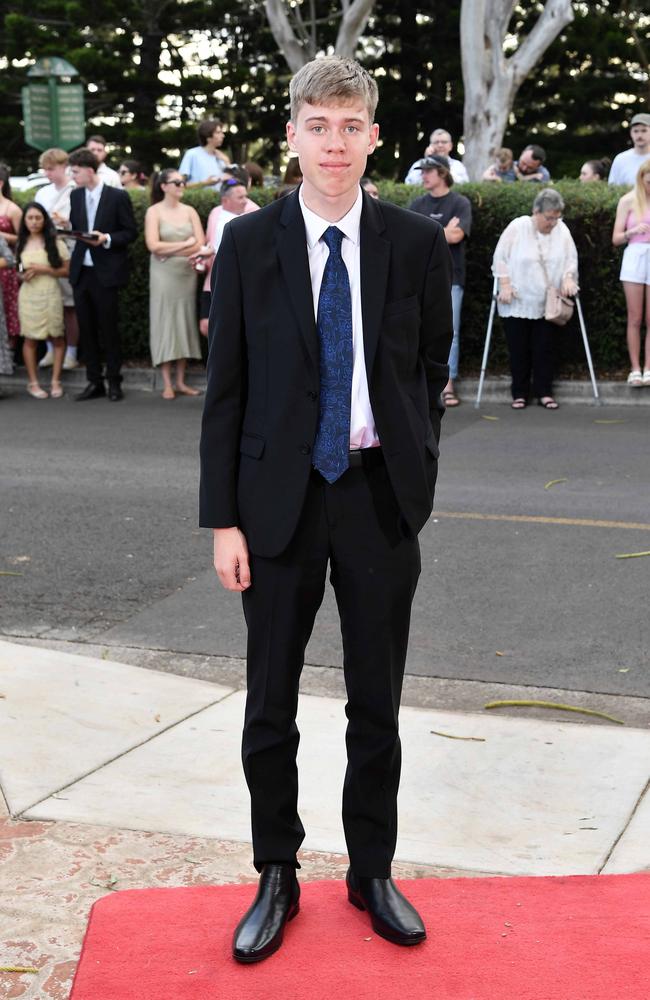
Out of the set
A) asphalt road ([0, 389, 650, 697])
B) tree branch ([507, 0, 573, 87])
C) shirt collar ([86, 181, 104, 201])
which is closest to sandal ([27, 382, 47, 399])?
shirt collar ([86, 181, 104, 201])

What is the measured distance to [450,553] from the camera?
7.40 meters

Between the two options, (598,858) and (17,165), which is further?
(17,165)

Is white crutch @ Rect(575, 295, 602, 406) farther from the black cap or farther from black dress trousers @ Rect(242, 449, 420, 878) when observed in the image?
black dress trousers @ Rect(242, 449, 420, 878)

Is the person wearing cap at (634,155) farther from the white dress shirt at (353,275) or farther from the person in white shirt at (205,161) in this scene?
the white dress shirt at (353,275)

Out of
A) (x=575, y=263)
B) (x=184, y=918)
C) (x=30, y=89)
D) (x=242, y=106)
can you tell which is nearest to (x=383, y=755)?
(x=184, y=918)

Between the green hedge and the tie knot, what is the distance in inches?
372

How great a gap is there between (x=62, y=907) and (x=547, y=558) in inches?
164

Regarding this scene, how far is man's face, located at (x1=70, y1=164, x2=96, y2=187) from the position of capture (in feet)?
40.8

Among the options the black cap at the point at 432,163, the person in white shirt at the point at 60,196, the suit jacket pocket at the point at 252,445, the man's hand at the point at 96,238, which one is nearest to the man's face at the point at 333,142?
the suit jacket pocket at the point at 252,445

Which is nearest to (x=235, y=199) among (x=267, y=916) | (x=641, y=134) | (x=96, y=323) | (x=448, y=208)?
(x=448, y=208)

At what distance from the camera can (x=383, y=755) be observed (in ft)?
11.2

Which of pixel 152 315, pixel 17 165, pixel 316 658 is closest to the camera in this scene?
pixel 316 658

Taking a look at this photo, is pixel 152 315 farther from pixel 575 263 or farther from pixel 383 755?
pixel 383 755

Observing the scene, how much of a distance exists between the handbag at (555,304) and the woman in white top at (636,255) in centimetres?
56
